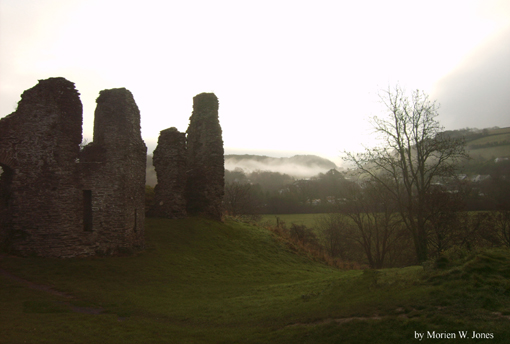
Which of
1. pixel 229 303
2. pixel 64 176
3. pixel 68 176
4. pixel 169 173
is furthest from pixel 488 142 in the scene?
pixel 64 176

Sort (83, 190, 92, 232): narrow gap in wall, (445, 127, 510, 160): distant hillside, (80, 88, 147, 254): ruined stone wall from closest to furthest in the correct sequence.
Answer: (80, 88, 147, 254): ruined stone wall, (83, 190, 92, 232): narrow gap in wall, (445, 127, 510, 160): distant hillside

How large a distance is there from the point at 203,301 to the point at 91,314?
3.89 m

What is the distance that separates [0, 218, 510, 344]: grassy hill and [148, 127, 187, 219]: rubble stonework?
20.1ft

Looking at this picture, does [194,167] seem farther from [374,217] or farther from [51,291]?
[51,291]

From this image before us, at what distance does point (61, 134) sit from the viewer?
16.0m

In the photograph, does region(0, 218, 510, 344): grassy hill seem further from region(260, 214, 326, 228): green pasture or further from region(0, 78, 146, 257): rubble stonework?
region(260, 214, 326, 228): green pasture

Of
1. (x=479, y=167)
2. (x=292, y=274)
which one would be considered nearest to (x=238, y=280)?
(x=292, y=274)

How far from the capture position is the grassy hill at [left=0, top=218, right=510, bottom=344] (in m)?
7.10

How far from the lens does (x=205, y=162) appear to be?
27.4m

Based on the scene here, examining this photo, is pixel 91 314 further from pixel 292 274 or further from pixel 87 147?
pixel 292 274

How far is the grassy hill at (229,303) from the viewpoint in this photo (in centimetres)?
710

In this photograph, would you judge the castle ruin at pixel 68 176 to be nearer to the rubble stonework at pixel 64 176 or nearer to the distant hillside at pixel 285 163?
the rubble stonework at pixel 64 176

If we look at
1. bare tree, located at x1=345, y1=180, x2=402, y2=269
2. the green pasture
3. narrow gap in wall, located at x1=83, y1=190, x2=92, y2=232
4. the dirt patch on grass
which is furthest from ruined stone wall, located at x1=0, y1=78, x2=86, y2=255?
the green pasture

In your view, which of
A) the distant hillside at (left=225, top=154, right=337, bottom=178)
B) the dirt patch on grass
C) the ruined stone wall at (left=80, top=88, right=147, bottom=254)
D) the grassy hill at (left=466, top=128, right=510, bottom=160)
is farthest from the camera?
the distant hillside at (left=225, top=154, right=337, bottom=178)
